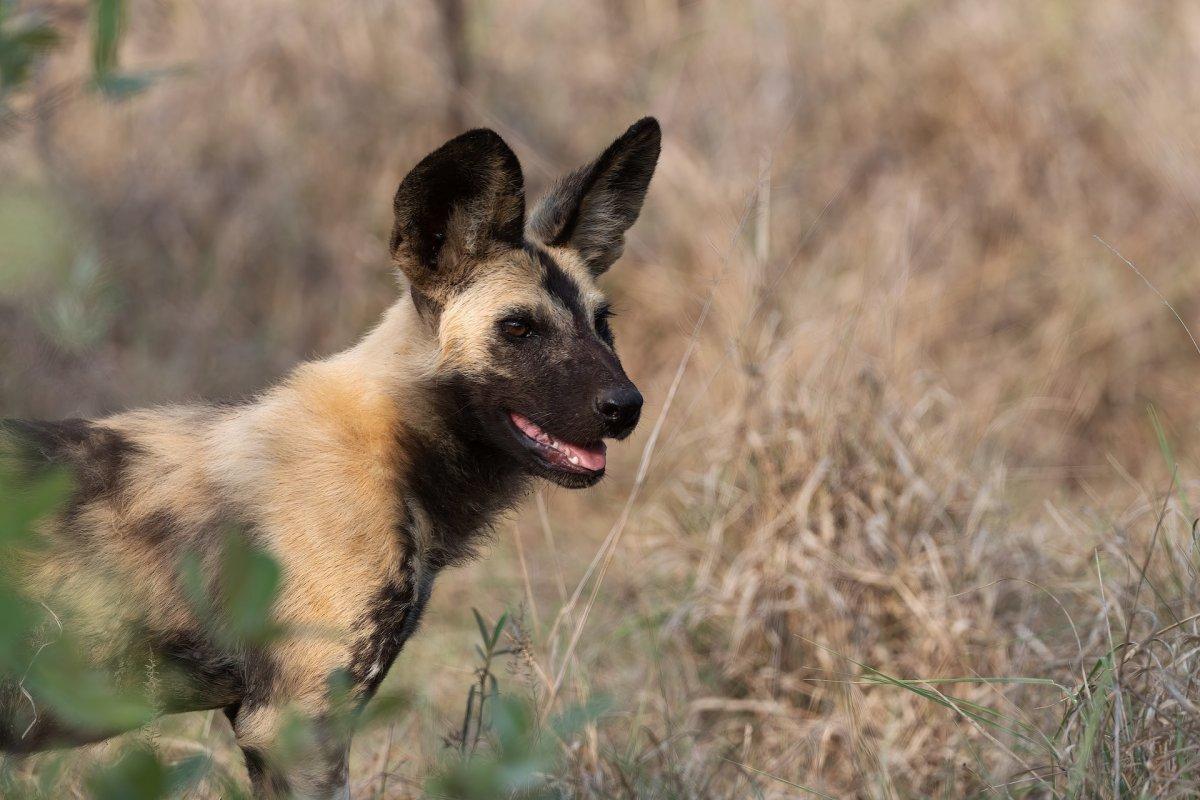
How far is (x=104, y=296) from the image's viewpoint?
2914 millimetres

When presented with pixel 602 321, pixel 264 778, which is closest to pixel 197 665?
pixel 264 778

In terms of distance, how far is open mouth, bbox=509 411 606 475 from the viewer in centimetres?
276

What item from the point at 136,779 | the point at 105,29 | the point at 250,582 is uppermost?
the point at 105,29

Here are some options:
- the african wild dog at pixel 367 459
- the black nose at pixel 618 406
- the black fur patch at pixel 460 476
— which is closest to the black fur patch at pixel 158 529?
the african wild dog at pixel 367 459

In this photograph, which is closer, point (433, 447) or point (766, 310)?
point (433, 447)

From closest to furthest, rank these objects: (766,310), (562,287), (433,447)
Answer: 1. (433,447)
2. (562,287)
3. (766,310)

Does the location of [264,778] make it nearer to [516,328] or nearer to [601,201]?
[516,328]

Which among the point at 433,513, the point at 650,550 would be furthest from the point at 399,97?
the point at 433,513

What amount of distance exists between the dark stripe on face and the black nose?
0.26m

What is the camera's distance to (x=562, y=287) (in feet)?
9.64

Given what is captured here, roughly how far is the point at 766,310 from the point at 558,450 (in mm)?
2087

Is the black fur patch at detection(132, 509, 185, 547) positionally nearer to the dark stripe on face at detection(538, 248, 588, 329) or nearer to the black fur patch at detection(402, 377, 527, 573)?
the black fur patch at detection(402, 377, 527, 573)

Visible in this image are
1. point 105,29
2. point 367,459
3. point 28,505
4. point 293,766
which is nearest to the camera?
point 28,505

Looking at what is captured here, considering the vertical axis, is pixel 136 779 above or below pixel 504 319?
above
